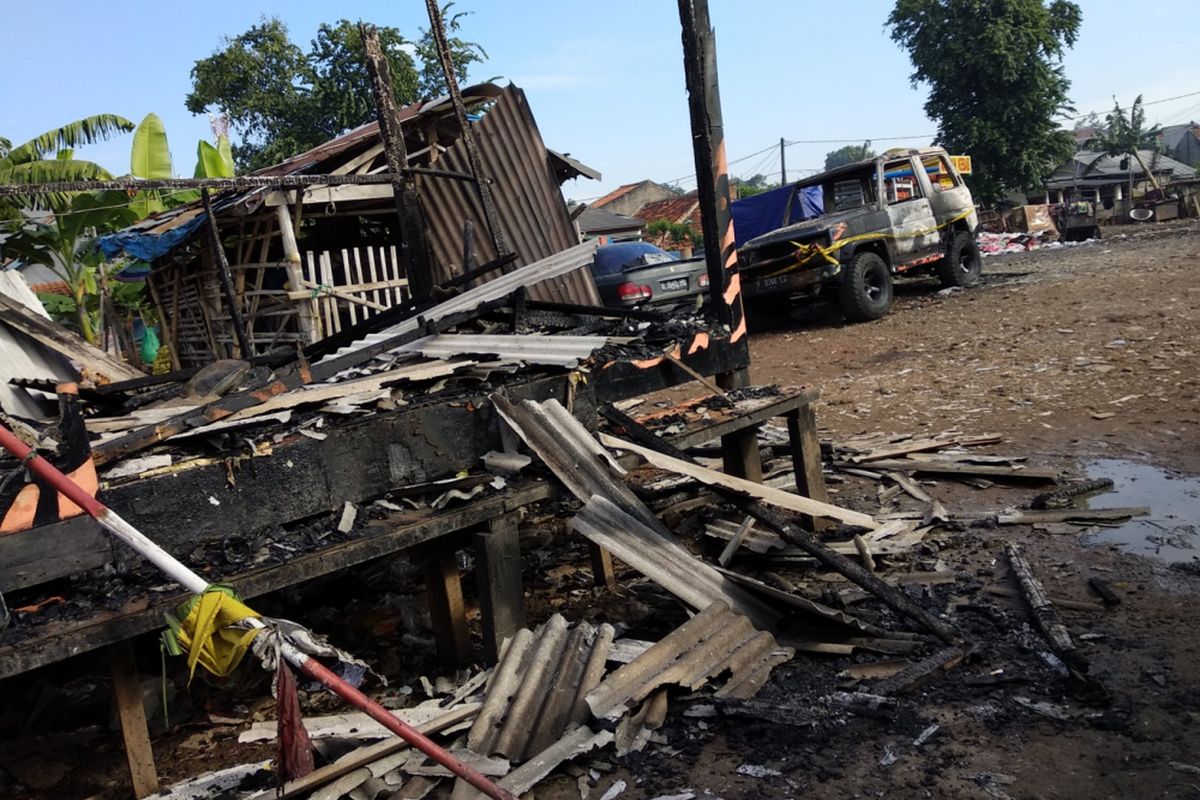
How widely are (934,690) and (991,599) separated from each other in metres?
0.99

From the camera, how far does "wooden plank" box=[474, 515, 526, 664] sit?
3.79 metres

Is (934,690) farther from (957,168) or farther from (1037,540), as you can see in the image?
(957,168)

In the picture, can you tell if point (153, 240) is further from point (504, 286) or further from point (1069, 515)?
point (1069, 515)

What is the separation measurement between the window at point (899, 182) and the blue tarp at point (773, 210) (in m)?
1.15

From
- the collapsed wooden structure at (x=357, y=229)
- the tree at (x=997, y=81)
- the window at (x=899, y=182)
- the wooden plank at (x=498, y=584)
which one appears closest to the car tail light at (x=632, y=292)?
the collapsed wooden structure at (x=357, y=229)

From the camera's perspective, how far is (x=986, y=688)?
3.32m

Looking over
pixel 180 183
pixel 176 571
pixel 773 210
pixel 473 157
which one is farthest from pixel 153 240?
pixel 773 210

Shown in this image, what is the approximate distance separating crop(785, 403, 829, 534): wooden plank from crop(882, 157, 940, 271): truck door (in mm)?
8249

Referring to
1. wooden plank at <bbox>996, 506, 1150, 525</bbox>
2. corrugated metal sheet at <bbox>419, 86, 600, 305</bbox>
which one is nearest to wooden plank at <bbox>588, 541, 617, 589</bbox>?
wooden plank at <bbox>996, 506, 1150, 525</bbox>

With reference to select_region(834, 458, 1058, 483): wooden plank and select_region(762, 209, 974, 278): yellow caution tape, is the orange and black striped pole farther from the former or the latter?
select_region(762, 209, 974, 278): yellow caution tape

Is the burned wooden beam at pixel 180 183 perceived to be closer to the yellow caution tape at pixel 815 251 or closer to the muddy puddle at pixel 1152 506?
the muddy puddle at pixel 1152 506

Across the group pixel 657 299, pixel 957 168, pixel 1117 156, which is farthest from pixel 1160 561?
pixel 1117 156

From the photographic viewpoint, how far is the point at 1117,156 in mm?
50375

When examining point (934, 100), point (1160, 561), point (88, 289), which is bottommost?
point (1160, 561)
